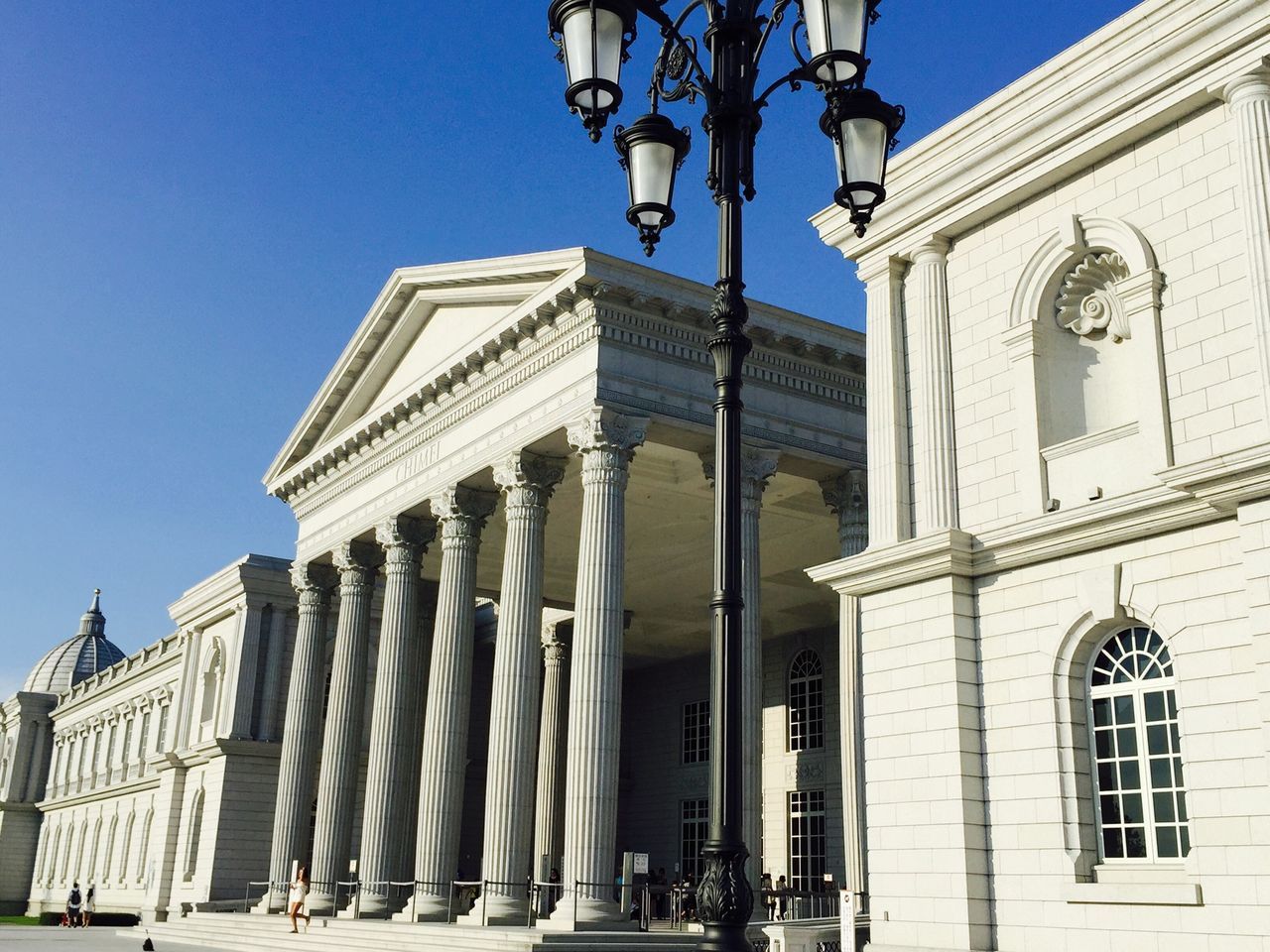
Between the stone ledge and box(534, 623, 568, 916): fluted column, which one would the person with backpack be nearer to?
box(534, 623, 568, 916): fluted column

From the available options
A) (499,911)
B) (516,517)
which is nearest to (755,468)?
(516,517)

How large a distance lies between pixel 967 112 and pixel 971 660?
7.01 metres

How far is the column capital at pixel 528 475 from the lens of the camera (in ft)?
93.1

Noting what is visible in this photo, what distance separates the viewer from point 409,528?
3372 centimetres

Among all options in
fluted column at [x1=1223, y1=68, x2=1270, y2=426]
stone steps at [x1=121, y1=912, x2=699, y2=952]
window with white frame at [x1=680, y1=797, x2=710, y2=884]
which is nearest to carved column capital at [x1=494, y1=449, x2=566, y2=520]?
stone steps at [x1=121, y1=912, x2=699, y2=952]

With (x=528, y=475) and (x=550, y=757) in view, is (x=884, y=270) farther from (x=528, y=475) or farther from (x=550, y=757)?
(x=550, y=757)

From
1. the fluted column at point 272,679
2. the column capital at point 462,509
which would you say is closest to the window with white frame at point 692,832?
the fluted column at point 272,679

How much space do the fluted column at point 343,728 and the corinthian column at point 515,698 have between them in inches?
365

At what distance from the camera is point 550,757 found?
3891 cm

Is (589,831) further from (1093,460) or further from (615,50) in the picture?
(615,50)

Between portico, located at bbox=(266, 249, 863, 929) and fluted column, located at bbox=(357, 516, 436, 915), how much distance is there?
61 millimetres

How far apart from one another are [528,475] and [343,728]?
11.1 m

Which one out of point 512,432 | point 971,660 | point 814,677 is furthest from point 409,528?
point 971,660

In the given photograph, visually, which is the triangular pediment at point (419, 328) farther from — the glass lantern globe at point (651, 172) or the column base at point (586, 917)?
the glass lantern globe at point (651, 172)
